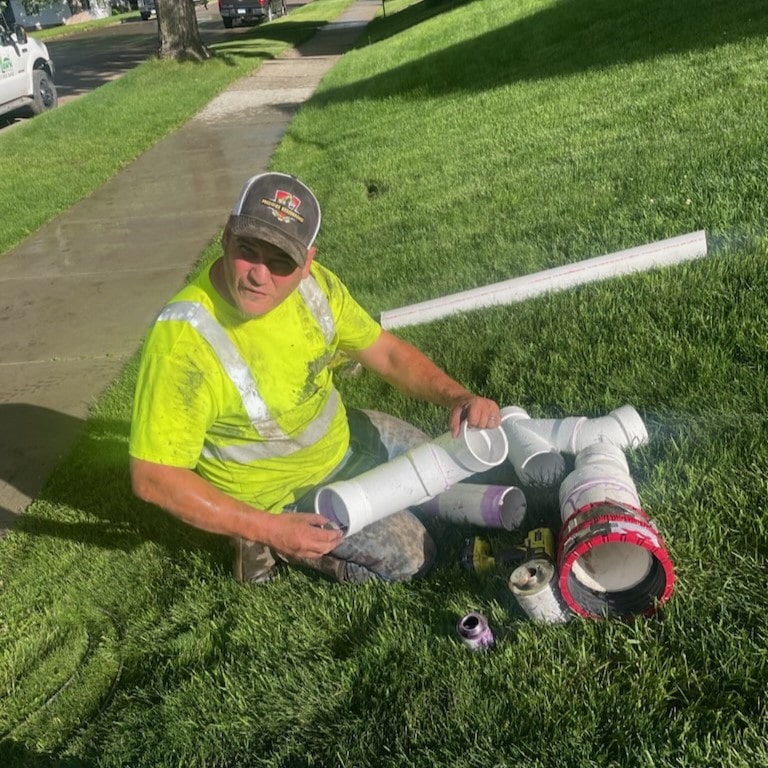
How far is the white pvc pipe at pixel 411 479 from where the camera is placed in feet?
9.45

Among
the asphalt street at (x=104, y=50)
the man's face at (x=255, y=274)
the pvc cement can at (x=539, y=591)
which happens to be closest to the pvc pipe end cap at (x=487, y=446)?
the pvc cement can at (x=539, y=591)

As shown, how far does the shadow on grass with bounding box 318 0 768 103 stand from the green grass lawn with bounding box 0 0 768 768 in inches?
132

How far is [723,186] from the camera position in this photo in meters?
5.33

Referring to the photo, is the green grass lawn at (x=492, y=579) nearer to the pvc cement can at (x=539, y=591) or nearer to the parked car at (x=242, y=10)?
the pvc cement can at (x=539, y=591)

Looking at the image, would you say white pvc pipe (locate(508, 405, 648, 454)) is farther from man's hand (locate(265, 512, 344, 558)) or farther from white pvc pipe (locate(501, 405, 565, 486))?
man's hand (locate(265, 512, 344, 558))

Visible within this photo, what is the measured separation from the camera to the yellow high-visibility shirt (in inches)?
100

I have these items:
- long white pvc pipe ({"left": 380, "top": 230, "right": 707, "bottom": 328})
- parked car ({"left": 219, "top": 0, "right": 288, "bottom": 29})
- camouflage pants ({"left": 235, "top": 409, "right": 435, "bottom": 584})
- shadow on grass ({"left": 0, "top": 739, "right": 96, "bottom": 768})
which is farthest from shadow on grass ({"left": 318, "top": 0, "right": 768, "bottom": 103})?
parked car ({"left": 219, "top": 0, "right": 288, "bottom": 29})

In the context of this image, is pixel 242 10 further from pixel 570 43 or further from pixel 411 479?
pixel 411 479

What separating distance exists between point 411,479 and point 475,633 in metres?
0.67

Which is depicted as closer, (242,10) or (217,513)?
(217,513)

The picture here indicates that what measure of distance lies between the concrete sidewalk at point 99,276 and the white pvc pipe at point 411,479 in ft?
6.94

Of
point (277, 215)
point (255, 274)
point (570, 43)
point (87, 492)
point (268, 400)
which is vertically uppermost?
point (277, 215)

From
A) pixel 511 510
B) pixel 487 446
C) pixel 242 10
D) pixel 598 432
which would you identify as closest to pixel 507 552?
pixel 511 510

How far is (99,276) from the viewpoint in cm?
721
